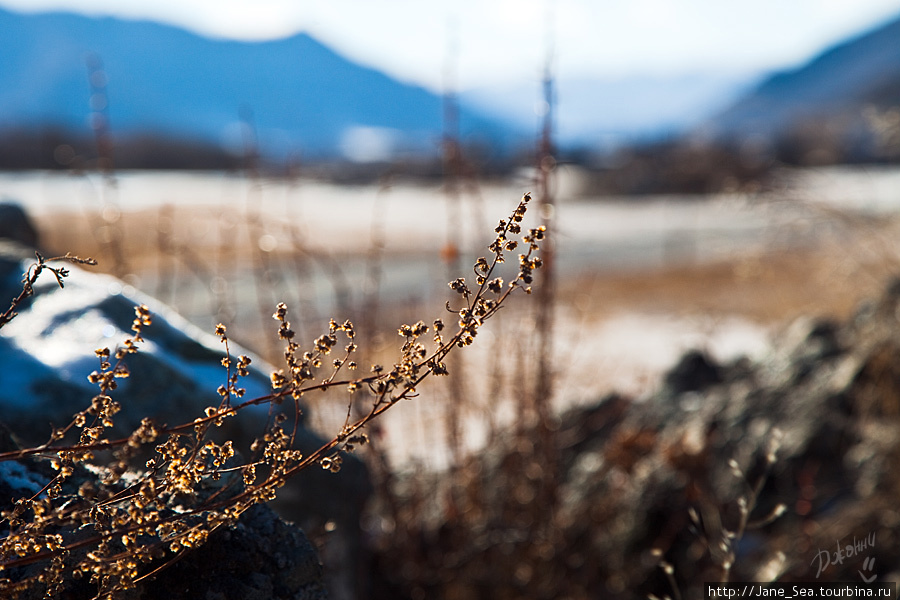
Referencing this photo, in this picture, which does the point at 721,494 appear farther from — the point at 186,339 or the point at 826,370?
the point at 186,339

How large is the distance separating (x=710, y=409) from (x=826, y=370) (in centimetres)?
68

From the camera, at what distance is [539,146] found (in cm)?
256

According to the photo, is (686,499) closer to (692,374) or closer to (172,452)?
(692,374)

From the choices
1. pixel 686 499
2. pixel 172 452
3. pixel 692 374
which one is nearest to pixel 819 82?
pixel 692 374

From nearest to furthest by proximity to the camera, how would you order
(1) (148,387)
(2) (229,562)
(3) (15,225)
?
(2) (229,562) < (1) (148,387) < (3) (15,225)

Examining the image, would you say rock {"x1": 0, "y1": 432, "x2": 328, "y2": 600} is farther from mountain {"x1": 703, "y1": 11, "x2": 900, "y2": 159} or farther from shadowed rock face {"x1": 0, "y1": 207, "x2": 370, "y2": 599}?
mountain {"x1": 703, "y1": 11, "x2": 900, "y2": 159}

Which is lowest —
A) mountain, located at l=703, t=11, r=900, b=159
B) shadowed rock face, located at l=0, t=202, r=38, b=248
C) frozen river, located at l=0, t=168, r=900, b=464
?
frozen river, located at l=0, t=168, r=900, b=464

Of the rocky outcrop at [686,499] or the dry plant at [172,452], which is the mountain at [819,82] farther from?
the dry plant at [172,452]

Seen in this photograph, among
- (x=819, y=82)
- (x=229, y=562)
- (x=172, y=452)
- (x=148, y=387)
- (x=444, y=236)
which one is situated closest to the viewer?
(x=172, y=452)

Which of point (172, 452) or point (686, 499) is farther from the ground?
point (172, 452)

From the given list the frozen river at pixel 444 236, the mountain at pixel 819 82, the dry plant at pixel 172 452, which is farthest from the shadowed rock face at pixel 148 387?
the mountain at pixel 819 82

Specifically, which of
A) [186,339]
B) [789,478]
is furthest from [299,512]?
[789,478]

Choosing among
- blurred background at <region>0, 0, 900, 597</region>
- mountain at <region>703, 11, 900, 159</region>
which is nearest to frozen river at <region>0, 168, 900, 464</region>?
blurred background at <region>0, 0, 900, 597</region>

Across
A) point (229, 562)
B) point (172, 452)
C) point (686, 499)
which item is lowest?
point (686, 499)
